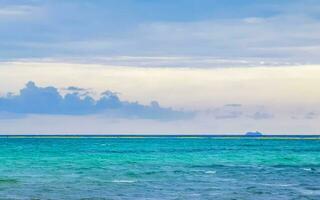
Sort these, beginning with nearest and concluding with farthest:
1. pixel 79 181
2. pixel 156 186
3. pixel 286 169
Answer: pixel 156 186 → pixel 79 181 → pixel 286 169

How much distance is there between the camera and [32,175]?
6284 cm

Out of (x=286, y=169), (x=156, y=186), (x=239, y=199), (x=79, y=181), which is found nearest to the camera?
(x=239, y=199)

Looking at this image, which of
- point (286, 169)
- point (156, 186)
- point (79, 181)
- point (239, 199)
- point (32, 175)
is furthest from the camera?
point (286, 169)

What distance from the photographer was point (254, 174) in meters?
65.0

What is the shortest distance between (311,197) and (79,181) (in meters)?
19.8

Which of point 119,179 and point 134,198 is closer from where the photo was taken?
point 134,198

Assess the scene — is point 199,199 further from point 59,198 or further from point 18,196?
point 18,196

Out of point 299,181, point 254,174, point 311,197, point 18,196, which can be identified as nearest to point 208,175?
point 254,174

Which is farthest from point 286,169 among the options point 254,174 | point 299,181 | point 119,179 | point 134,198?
point 134,198

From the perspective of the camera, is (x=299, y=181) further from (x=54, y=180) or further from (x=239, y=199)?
(x=54, y=180)

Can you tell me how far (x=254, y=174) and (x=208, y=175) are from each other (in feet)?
15.5

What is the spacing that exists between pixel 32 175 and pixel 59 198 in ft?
64.7

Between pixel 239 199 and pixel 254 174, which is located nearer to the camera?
pixel 239 199

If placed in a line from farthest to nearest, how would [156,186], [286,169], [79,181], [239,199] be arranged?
[286,169]
[79,181]
[156,186]
[239,199]
